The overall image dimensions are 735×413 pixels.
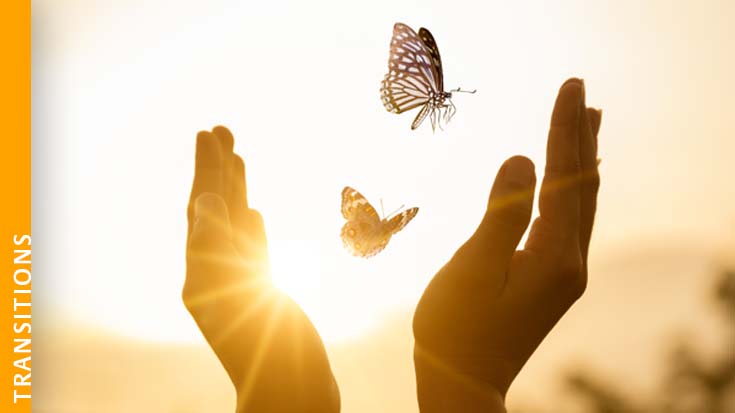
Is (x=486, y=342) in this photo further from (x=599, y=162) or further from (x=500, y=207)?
(x=599, y=162)

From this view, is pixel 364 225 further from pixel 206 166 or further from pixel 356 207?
pixel 206 166

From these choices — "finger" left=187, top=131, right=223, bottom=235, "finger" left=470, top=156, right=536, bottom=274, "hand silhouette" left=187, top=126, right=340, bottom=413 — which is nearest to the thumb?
"hand silhouette" left=187, top=126, right=340, bottom=413

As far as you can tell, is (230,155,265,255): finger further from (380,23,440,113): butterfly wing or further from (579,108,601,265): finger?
(579,108,601,265): finger

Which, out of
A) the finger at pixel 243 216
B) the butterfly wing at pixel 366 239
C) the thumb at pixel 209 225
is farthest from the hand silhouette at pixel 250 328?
the finger at pixel 243 216

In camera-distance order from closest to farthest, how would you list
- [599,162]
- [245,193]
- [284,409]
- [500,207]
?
[500,207]
[284,409]
[599,162]
[245,193]

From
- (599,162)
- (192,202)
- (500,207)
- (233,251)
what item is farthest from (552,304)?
(192,202)

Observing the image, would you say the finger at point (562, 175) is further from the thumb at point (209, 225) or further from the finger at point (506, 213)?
the thumb at point (209, 225)

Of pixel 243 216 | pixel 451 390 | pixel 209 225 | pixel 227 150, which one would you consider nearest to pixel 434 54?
pixel 227 150
